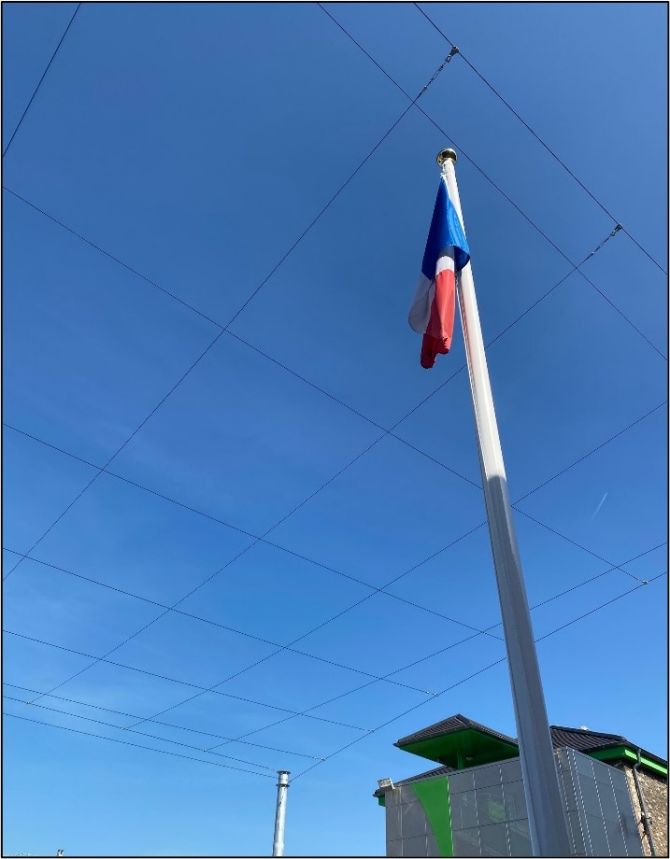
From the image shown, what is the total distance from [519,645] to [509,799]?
1409 centimetres

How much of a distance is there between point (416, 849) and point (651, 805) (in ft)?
22.0

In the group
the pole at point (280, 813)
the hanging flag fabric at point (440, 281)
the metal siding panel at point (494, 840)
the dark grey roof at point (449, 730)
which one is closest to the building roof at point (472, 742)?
the dark grey roof at point (449, 730)

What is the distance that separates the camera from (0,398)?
9305 mm

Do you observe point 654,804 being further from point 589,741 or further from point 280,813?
point 280,813

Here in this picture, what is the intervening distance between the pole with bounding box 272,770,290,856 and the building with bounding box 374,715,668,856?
5.05m

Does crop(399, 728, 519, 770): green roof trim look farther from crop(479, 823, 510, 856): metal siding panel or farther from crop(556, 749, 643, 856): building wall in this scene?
crop(556, 749, 643, 856): building wall

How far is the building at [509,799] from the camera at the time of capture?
1489 cm

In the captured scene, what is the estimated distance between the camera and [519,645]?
436 cm

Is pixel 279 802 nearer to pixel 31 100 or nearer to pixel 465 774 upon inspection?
pixel 465 774

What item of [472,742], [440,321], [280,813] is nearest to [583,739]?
[472,742]

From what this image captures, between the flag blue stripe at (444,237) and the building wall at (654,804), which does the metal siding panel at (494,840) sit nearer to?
the building wall at (654,804)

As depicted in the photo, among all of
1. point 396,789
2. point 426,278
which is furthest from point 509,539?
point 396,789

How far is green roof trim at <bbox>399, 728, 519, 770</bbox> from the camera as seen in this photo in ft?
63.4

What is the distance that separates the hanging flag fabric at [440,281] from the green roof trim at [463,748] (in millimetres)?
16029
